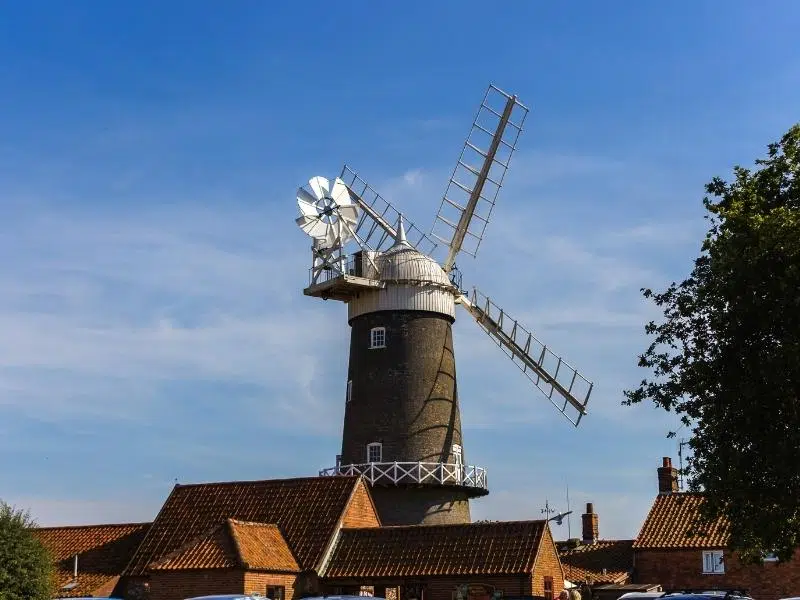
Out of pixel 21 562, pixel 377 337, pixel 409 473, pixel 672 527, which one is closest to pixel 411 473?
pixel 409 473

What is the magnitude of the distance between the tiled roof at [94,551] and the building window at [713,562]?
21.8m

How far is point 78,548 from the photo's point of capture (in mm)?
46094

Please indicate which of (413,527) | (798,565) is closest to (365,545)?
(413,527)

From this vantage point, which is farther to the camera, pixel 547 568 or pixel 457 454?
pixel 457 454

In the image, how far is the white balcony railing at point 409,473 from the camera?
4672 centimetres

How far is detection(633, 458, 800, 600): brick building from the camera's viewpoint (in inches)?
1774

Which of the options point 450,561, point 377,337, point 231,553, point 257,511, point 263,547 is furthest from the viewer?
point 377,337

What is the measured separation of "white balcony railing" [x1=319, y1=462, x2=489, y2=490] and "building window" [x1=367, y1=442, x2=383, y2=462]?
614 millimetres

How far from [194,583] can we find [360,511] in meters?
8.02

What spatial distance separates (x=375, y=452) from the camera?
4784 cm

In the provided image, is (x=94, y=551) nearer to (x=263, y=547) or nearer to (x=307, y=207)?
(x=263, y=547)

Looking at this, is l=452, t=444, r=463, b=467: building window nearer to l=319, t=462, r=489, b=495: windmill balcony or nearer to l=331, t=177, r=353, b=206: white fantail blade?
l=319, t=462, r=489, b=495: windmill balcony

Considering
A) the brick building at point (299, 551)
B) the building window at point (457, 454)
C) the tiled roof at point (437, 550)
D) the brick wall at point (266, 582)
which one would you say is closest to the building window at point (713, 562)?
the brick building at point (299, 551)

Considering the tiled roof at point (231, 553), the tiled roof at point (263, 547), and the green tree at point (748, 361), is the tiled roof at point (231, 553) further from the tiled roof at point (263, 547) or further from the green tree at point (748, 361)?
the green tree at point (748, 361)
